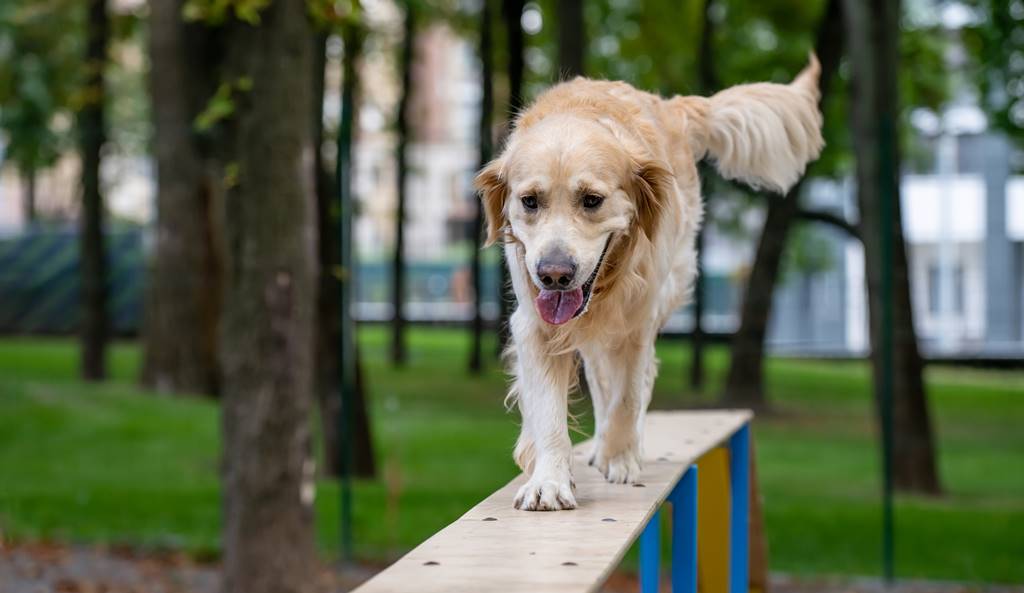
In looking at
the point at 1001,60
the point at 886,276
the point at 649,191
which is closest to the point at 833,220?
the point at 1001,60

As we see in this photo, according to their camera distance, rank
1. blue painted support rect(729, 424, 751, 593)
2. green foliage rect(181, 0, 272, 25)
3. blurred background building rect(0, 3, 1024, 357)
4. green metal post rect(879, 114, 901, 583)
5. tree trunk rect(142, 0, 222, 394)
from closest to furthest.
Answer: blue painted support rect(729, 424, 751, 593) → green foliage rect(181, 0, 272, 25) → green metal post rect(879, 114, 901, 583) → blurred background building rect(0, 3, 1024, 357) → tree trunk rect(142, 0, 222, 394)

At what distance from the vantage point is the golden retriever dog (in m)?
A: 3.26

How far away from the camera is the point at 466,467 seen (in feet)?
41.0

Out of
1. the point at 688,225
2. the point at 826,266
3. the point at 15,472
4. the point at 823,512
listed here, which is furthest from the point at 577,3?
the point at 688,225

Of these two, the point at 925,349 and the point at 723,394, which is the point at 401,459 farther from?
the point at 925,349

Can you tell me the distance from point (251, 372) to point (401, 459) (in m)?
6.84

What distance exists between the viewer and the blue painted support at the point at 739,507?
18.3 ft

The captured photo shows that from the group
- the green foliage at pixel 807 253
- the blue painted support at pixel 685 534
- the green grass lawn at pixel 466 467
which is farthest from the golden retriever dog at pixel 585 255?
the green foliage at pixel 807 253

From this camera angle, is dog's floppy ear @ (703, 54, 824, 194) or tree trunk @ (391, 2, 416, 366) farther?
tree trunk @ (391, 2, 416, 366)

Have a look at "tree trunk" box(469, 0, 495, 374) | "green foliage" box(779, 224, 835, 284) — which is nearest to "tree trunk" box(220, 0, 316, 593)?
"green foliage" box(779, 224, 835, 284)

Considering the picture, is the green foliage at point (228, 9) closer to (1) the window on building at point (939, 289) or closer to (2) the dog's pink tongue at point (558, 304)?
(2) the dog's pink tongue at point (558, 304)

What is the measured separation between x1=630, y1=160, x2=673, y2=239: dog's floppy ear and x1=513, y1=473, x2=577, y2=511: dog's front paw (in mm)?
777

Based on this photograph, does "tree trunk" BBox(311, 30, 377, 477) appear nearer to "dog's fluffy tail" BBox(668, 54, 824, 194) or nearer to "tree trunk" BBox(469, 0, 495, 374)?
"dog's fluffy tail" BBox(668, 54, 824, 194)

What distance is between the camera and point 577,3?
1284 centimetres
